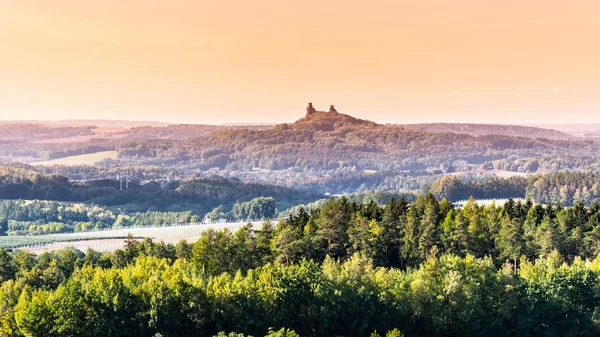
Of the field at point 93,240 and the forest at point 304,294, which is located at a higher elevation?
the forest at point 304,294

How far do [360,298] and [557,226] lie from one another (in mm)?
32593

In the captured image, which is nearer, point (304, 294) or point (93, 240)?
point (304, 294)

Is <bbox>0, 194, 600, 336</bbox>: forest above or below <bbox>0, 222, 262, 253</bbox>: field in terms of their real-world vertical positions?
above

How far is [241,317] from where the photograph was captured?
62688 mm

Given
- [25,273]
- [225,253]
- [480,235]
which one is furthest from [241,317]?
[480,235]

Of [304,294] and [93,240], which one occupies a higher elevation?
[304,294]

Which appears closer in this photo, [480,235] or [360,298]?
[360,298]

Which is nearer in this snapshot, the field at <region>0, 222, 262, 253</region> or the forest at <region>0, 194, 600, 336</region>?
the forest at <region>0, 194, 600, 336</region>

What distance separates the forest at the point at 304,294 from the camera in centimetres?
6194

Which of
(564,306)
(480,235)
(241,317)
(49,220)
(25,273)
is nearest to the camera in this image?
(241,317)

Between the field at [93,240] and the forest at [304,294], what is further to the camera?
the field at [93,240]

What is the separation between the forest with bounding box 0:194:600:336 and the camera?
6194 cm

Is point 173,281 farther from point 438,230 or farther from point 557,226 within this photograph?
point 557,226

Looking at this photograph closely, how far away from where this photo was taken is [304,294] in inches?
2544
